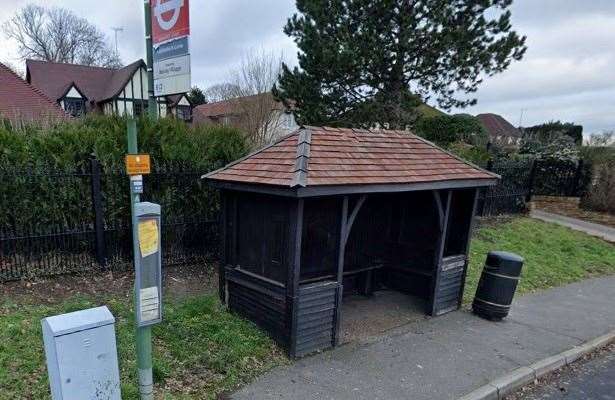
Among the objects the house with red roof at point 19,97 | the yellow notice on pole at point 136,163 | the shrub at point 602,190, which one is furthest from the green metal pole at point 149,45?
the shrub at point 602,190

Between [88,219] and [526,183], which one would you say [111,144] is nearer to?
[88,219]

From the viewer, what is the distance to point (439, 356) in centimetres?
454

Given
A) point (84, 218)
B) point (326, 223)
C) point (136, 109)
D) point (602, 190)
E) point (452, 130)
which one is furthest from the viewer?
point (452, 130)

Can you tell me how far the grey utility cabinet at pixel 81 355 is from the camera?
2.61m

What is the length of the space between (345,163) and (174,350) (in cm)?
272

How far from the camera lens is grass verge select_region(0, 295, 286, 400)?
3.38 metres

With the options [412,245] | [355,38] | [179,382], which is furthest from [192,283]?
[355,38]

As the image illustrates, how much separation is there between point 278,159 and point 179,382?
247 centimetres

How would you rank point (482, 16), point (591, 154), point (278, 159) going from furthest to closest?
point (591, 154), point (482, 16), point (278, 159)

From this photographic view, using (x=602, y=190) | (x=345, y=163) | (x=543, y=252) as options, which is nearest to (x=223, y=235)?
(x=345, y=163)

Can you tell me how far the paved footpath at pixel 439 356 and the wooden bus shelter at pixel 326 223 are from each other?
1.20ft

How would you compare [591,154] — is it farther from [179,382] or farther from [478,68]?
[179,382]

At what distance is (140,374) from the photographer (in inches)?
118

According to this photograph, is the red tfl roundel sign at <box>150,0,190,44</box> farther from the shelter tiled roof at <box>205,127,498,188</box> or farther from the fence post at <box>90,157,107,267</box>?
the fence post at <box>90,157,107,267</box>
